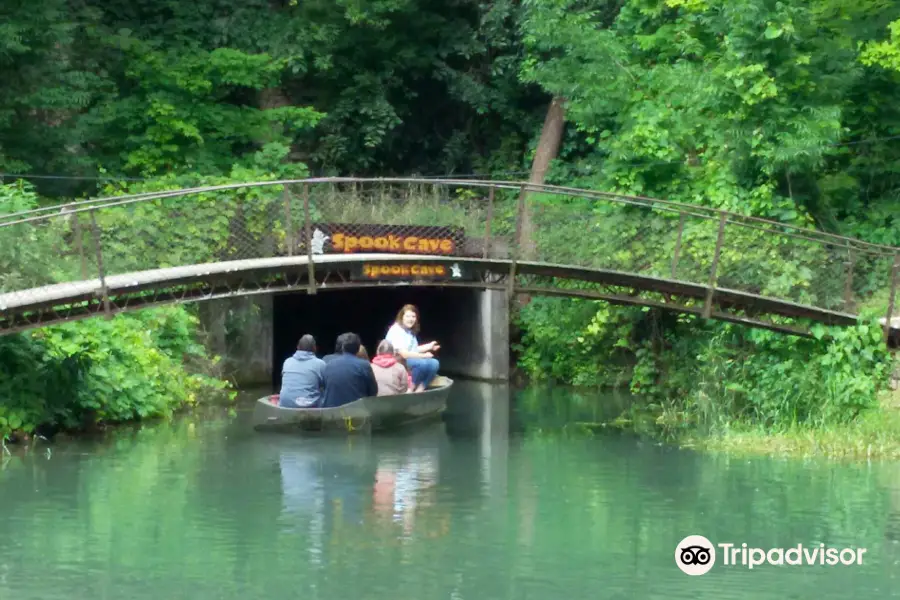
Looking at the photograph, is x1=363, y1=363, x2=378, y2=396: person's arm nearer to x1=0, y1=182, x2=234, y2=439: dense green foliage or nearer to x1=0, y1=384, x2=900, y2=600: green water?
x1=0, y1=384, x2=900, y2=600: green water

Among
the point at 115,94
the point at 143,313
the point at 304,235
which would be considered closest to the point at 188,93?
the point at 115,94

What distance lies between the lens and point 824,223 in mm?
24375

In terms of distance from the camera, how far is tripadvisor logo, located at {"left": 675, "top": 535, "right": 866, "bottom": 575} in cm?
1217

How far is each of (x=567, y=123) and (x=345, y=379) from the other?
13789 mm

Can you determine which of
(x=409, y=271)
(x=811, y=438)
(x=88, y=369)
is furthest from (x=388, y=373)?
(x=811, y=438)

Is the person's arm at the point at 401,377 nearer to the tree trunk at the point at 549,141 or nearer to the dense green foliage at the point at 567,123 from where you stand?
the dense green foliage at the point at 567,123

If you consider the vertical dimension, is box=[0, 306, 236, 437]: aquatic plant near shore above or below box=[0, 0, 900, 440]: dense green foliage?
below

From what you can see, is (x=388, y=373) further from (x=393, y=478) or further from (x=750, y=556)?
(x=750, y=556)

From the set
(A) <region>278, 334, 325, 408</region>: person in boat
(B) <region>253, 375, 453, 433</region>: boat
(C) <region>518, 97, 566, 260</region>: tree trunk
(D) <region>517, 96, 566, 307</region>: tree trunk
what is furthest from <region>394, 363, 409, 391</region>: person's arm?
(C) <region>518, 97, 566, 260</region>: tree trunk

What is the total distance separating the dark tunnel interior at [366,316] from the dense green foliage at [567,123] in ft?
7.16

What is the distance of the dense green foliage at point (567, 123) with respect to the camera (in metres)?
21.0

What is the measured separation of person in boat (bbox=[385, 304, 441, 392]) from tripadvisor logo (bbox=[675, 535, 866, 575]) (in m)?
9.85

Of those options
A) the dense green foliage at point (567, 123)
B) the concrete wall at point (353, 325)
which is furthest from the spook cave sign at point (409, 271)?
the concrete wall at point (353, 325)

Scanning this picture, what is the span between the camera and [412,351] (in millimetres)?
22688
